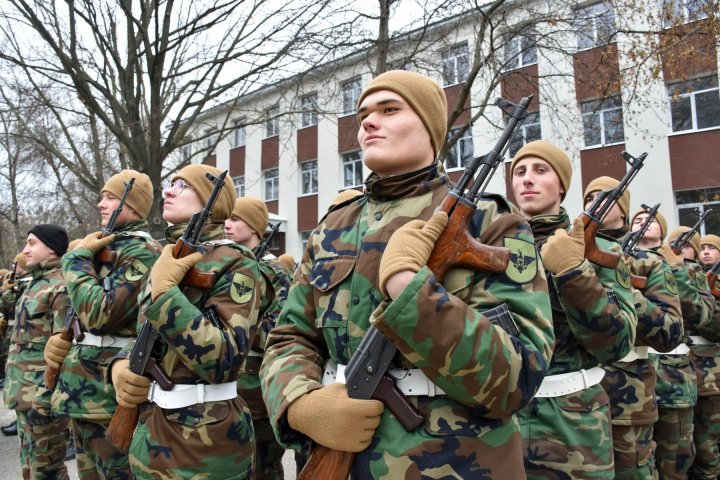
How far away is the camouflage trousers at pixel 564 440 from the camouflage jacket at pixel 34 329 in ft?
13.1

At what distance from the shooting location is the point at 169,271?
2602mm

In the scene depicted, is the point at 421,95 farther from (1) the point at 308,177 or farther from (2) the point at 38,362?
(1) the point at 308,177

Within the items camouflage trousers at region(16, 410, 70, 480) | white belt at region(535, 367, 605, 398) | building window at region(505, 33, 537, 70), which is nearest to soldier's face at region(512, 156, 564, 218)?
white belt at region(535, 367, 605, 398)

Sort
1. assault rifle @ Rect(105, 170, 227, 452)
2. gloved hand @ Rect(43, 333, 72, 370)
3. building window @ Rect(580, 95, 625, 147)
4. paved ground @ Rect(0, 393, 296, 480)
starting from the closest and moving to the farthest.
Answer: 1. assault rifle @ Rect(105, 170, 227, 452)
2. gloved hand @ Rect(43, 333, 72, 370)
3. paved ground @ Rect(0, 393, 296, 480)
4. building window @ Rect(580, 95, 625, 147)

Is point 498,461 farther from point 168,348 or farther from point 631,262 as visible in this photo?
point 631,262

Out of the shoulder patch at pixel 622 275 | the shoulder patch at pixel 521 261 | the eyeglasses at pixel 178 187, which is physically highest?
the eyeglasses at pixel 178 187

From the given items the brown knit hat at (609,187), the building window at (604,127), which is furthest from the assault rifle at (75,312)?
the building window at (604,127)

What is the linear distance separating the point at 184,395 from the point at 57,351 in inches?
66.9

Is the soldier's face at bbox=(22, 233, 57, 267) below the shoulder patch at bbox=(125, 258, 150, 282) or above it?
above

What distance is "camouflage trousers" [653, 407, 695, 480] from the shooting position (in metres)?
4.16

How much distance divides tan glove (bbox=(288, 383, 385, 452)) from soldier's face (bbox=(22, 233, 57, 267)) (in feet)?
14.6

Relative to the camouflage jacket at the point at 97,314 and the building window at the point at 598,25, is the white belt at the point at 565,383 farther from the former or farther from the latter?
the building window at the point at 598,25

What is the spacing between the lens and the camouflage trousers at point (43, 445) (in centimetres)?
418

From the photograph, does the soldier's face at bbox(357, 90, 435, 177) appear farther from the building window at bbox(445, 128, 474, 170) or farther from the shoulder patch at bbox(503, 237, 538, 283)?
the building window at bbox(445, 128, 474, 170)
